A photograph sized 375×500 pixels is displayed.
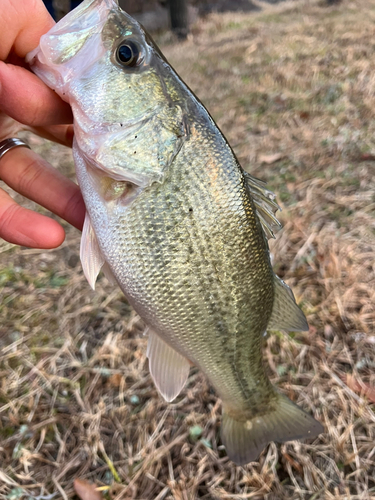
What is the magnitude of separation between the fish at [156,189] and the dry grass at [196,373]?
0.81 meters

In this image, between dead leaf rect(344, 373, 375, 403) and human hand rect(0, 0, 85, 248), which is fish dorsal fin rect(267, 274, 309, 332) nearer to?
dead leaf rect(344, 373, 375, 403)

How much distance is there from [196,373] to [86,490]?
0.85 metres

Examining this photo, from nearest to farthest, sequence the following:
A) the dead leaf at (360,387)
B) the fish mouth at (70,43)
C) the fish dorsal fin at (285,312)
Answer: the fish mouth at (70,43), the fish dorsal fin at (285,312), the dead leaf at (360,387)

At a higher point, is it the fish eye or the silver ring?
the fish eye

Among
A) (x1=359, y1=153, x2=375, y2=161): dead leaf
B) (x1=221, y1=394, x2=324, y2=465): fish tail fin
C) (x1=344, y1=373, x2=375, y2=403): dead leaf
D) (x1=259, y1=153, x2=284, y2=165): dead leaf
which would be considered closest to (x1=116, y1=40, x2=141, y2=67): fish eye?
(x1=221, y1=394, x2=324, y2=465): fish tail fin

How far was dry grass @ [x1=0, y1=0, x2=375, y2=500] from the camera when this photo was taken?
6.13 ft

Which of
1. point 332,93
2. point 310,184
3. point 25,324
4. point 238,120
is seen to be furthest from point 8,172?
point 332,93

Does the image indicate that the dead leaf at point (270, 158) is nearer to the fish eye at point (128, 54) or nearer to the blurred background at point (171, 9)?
the fish eye at point (128, 54)

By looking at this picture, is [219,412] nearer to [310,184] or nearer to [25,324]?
[25,324]

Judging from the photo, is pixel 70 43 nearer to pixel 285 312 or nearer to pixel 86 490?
pixel 285 312

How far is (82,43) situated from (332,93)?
13.4 feet

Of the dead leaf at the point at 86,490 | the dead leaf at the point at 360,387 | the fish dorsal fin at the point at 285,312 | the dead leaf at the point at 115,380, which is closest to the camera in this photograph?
the fish dorsal fin at the point at 285,312

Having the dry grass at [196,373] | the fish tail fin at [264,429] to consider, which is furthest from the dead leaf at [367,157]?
the fish tail fin at [264,429]

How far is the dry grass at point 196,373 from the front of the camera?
6.13ft
